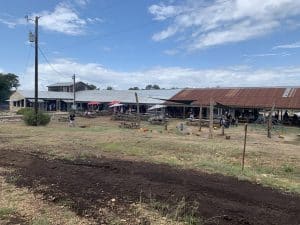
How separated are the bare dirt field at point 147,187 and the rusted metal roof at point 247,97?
3077cm

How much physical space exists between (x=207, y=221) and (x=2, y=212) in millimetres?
4161

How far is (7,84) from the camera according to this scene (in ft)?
327

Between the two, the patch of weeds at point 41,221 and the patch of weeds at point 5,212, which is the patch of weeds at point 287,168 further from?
the patch of weeds at point 5,212

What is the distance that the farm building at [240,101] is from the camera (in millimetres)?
46844

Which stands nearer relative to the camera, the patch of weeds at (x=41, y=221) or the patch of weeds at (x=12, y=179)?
the patch of weeds at (x=41, y=221)

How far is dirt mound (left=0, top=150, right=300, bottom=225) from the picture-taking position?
26.6 ft

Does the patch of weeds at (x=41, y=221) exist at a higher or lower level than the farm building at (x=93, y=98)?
lower

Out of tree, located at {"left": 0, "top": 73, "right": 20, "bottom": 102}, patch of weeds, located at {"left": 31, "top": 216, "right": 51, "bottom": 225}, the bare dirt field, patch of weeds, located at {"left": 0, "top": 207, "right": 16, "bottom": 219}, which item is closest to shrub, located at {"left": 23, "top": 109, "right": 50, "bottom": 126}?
the bare dirt field

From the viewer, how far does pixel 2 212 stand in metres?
8.04

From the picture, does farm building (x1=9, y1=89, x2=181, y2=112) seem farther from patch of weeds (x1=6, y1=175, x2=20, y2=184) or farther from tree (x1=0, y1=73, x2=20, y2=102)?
patch of weeds (x1=6, y1=175, x2=20, y2=184)

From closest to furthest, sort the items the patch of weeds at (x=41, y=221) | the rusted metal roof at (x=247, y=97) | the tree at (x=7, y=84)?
the patch of weeds at (x=41, y=221)
the rusted metal roof at (x=247, y=97)
the tree at (x=7, y=84)

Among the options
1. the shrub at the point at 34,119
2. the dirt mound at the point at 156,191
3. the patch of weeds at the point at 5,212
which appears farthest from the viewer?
the shrub at the point at 34,119

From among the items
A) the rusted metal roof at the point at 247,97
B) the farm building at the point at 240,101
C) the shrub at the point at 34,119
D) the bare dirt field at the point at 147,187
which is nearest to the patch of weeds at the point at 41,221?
the bare dirt field at the point at 147,187

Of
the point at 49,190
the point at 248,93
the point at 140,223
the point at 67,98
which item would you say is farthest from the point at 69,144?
the point at 67,98
